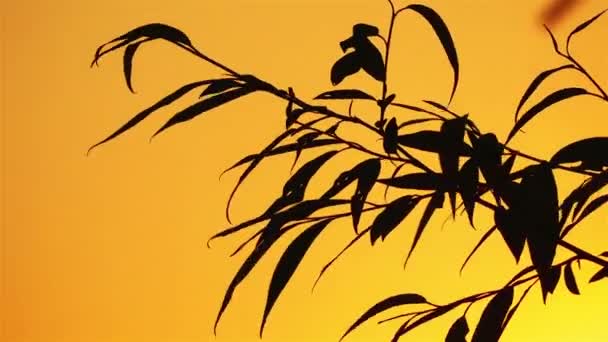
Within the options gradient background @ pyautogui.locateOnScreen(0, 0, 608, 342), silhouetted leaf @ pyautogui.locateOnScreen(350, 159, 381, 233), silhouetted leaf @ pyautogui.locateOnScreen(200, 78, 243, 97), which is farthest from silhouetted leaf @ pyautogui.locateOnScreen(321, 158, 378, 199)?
gradient background @ pyautogui.locateOnScreen(0, 0, 608, 342)

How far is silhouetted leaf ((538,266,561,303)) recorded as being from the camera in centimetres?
48

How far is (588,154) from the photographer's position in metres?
0.57

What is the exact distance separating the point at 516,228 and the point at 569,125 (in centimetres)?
133

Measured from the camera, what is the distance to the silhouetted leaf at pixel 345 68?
23.1 inches

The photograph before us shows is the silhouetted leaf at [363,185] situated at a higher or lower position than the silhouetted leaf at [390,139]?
lower

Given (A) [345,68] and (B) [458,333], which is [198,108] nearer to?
(A) [345,68]

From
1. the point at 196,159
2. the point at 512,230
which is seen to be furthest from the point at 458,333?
the point at 196,159

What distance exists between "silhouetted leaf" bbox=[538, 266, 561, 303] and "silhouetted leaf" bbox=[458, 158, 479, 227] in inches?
2.4

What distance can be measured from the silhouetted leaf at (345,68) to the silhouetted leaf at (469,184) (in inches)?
4.4

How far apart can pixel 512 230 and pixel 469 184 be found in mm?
47

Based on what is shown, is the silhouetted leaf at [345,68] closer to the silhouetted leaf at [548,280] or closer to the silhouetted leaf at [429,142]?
the silhouetted leaf at [429,142]

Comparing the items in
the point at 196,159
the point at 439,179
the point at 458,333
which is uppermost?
the point at 196,159

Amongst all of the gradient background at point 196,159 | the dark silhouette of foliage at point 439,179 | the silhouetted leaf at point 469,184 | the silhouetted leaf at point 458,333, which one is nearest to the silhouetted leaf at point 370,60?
the dark silhouette of foliage at point 439,179

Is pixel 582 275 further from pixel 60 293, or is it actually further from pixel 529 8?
pixel 60 293
